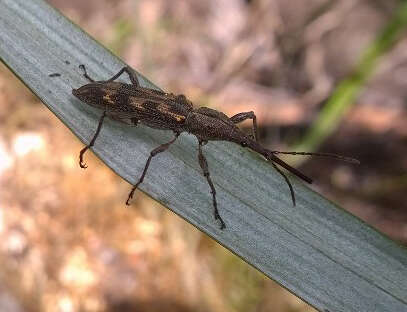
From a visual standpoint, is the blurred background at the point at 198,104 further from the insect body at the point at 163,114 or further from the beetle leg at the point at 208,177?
the beetle leg at the point at 208,177

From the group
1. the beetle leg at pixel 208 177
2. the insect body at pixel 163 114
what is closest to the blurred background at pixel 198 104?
the insect body at pixel 163 114

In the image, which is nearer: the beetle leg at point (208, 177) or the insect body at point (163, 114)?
the beetle leg at point (208, 177)

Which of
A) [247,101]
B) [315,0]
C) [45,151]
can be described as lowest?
[45,151]

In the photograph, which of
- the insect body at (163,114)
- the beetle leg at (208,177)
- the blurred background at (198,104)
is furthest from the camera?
the blurred background at (198,104)

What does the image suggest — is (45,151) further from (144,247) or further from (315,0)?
(315,0)

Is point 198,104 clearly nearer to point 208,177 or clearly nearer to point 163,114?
point 163,114

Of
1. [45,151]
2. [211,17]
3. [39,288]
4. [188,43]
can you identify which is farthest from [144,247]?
[211,17]

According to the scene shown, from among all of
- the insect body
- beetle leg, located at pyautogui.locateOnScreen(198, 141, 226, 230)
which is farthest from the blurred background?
beetle leg, located at pyautogui.locateOnScreen(198, 141, 226, 230)

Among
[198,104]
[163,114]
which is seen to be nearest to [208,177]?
[163,114]
